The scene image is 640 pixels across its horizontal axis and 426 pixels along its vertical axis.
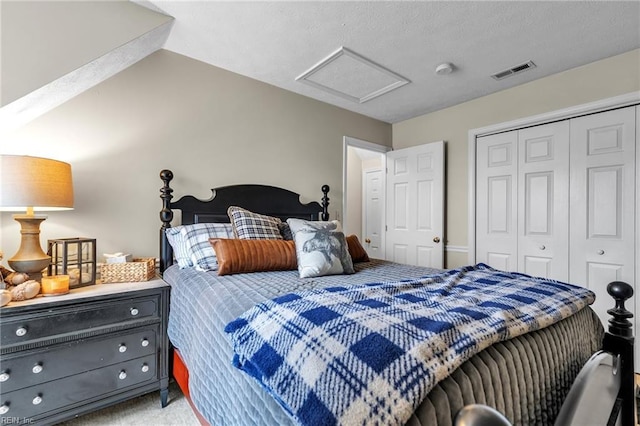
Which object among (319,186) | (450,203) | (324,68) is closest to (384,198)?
(450,203)

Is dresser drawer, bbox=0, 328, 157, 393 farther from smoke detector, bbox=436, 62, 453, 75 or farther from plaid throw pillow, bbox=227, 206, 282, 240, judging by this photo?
smoke detector, bbox=436, 62, 453, 75

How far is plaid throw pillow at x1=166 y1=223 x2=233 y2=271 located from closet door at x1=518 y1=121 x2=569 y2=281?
2689 mm

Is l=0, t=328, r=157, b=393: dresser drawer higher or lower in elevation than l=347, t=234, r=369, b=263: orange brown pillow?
lower

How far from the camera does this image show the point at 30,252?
5.11 ft

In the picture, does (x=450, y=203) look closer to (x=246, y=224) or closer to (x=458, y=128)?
(x=458, y=128)

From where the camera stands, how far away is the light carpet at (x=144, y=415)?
1.62 metres

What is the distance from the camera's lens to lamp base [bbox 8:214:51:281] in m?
1.52

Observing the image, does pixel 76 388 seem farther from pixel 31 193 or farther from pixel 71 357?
pixel 31 193

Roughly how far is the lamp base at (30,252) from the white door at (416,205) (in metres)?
3.23

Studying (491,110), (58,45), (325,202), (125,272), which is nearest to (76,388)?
(125,272)

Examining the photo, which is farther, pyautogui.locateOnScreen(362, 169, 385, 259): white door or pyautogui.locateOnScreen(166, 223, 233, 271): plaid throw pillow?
pyautogui.locateOnScreen(362, 169, 385, 259): white door

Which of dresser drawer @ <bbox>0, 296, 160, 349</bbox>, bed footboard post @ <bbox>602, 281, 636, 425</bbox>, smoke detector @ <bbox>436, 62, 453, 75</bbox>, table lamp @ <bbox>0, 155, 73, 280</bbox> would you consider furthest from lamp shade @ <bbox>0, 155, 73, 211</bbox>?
smoke detector @ <bbox>436, 62, 453, 75</bbox>

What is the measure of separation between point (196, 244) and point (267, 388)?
1416mm

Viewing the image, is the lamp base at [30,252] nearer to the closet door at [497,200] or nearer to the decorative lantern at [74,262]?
the decorative lantern at [74,262]
